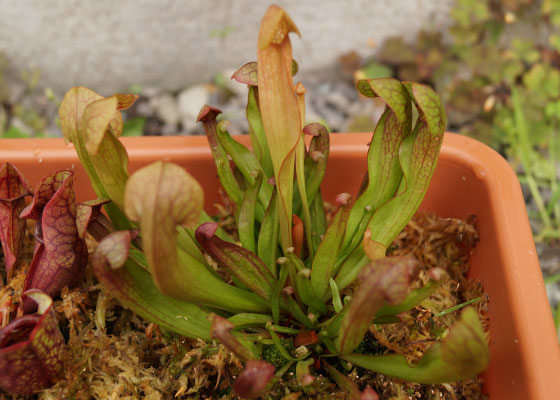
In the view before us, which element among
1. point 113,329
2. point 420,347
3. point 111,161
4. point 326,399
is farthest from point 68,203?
point 420,347

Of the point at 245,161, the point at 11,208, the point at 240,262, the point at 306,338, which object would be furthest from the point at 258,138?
the point at 11,208

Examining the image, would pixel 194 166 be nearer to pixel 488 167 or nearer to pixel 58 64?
pixel 488 167

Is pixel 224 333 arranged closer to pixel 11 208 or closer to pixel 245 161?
pixel 245 161

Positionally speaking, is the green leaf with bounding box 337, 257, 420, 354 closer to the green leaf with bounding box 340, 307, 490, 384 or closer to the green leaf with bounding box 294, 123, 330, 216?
the green leaf with bounding box 340, 307, 490, 384

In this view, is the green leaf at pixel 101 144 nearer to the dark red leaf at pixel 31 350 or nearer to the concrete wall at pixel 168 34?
the dark red leaf at pixel 31 350

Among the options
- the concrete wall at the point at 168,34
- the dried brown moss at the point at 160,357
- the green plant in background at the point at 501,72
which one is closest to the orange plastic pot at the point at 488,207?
the dried brown moss at the point at 160,357
